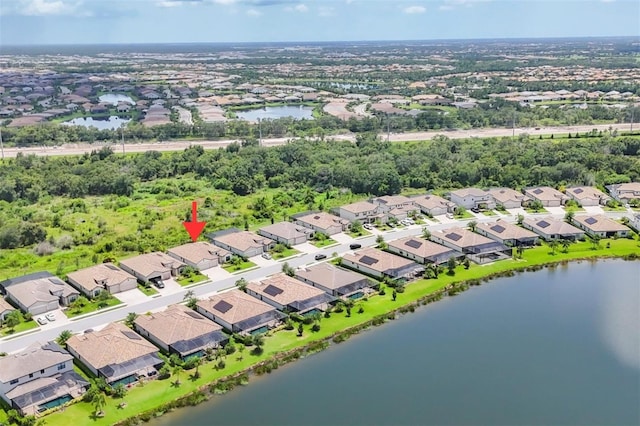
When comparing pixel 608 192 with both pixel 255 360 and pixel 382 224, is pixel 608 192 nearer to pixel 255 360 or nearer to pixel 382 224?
pixel 382 224

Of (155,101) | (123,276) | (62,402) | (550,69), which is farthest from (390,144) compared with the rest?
(550,69)

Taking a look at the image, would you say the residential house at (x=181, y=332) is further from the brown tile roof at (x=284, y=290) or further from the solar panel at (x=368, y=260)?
the solar panel at (x=368, y=260)

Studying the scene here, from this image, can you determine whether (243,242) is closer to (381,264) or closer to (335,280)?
(335,280)

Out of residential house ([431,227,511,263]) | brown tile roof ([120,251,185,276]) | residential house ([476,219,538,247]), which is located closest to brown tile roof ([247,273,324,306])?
brown tile roof ([120,251,185,276])

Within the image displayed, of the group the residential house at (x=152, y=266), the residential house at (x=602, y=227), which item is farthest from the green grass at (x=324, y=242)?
the residential house at (x=602, y=227)

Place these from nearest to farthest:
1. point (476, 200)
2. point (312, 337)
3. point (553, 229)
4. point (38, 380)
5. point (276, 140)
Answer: point (38, 380)
point (312, 337)
point (553, 229)
point (476, 200)
point (276, 140)

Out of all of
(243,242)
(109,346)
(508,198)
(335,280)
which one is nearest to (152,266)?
(243,242)
